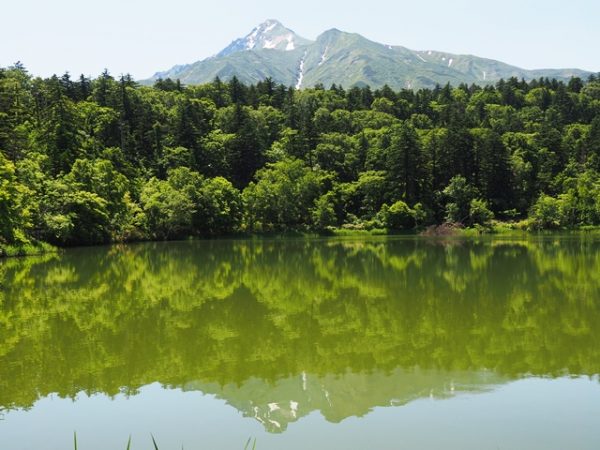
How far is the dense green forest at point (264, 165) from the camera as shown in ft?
188

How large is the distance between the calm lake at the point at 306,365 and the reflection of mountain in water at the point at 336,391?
→ 0.04 m

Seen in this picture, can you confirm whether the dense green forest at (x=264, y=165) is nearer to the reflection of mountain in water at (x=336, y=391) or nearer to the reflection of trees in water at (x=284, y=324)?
the reflection of trees in water at (x=284, y=324)

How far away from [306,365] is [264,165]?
243 feet

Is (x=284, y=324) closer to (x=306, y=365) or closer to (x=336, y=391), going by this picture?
(x=306, y=365)

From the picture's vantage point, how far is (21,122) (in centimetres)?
6662

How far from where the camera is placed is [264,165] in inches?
3342

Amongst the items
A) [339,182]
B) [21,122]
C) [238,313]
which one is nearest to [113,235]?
[21,122]

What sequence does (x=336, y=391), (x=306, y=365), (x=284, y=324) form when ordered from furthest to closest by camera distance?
1. (x=284, y=324)
2. (x=306, y=365)
3. (x=336, y=391)

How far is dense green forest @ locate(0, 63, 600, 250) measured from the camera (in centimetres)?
5719

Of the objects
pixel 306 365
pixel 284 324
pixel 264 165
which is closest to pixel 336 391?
pixel 306 365

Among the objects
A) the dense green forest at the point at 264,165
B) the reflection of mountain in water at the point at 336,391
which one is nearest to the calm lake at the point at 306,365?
the reflection of mountain in water at the point at 336,391

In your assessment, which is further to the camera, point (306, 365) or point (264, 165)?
point (264, 165)

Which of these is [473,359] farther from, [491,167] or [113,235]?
[491,167]

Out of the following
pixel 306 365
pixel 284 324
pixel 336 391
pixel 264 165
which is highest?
pixel 264 165
